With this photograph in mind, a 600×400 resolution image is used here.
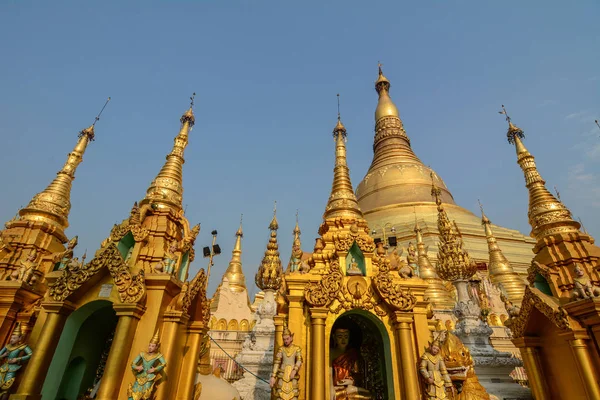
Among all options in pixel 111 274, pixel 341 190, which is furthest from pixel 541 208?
pixel 111 274

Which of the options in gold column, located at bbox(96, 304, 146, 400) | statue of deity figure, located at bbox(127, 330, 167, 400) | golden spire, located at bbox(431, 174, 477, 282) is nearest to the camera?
statue of deity figure, located at bbox(127, 330, 167, 400)

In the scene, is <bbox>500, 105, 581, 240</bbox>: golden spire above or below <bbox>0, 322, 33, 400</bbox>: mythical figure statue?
above

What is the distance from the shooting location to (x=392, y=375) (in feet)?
21.7

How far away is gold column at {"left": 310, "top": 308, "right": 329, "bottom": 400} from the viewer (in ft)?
20.8

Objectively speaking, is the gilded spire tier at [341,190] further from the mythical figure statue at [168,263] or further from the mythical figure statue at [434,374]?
the mythical figure statue at [168,263]

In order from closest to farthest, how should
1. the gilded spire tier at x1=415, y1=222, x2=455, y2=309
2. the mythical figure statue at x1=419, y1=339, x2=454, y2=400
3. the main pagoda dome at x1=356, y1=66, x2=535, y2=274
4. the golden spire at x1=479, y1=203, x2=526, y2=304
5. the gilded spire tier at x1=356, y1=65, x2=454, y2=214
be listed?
the mythical figure statue at x1=419, y1=339, x2=454, y2=400 < the gilded spire tier at x1=415, y1=222, x2=455, y2=309 < the golden spire at x1=479, y1=203, x2=526, y2=304 < the main pagoda dome at x1=356, y1=66, x2=535, y2=274 < the gilded spire tier at x1=356, y1=65, x2=454, y2=214

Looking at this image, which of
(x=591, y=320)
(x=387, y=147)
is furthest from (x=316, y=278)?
(x=387, y=147)

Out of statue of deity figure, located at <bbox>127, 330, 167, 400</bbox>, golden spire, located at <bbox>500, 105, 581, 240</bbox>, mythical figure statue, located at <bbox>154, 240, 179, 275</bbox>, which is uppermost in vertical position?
golden spire, located at <bbox>500, 105, 581, 240</bbox>

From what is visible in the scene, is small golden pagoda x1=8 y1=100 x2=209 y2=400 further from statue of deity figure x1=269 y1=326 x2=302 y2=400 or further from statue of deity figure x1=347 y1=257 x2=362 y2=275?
statue of deity figure x1=347 y1=257 x2=362 y2=275

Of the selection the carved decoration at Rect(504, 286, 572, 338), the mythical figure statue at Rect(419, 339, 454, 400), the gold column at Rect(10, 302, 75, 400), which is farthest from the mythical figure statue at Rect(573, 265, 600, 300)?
the gold column at Rect(10, 302, 75, 400)

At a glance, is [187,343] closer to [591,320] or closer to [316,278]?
[316,278]

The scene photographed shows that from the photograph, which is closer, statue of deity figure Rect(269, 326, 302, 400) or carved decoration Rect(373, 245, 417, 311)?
statue of deity figure Rect(269, 326, 302, 400)

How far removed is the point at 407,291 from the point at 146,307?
17.0 ft

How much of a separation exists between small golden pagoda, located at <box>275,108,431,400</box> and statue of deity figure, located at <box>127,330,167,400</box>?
251cm
